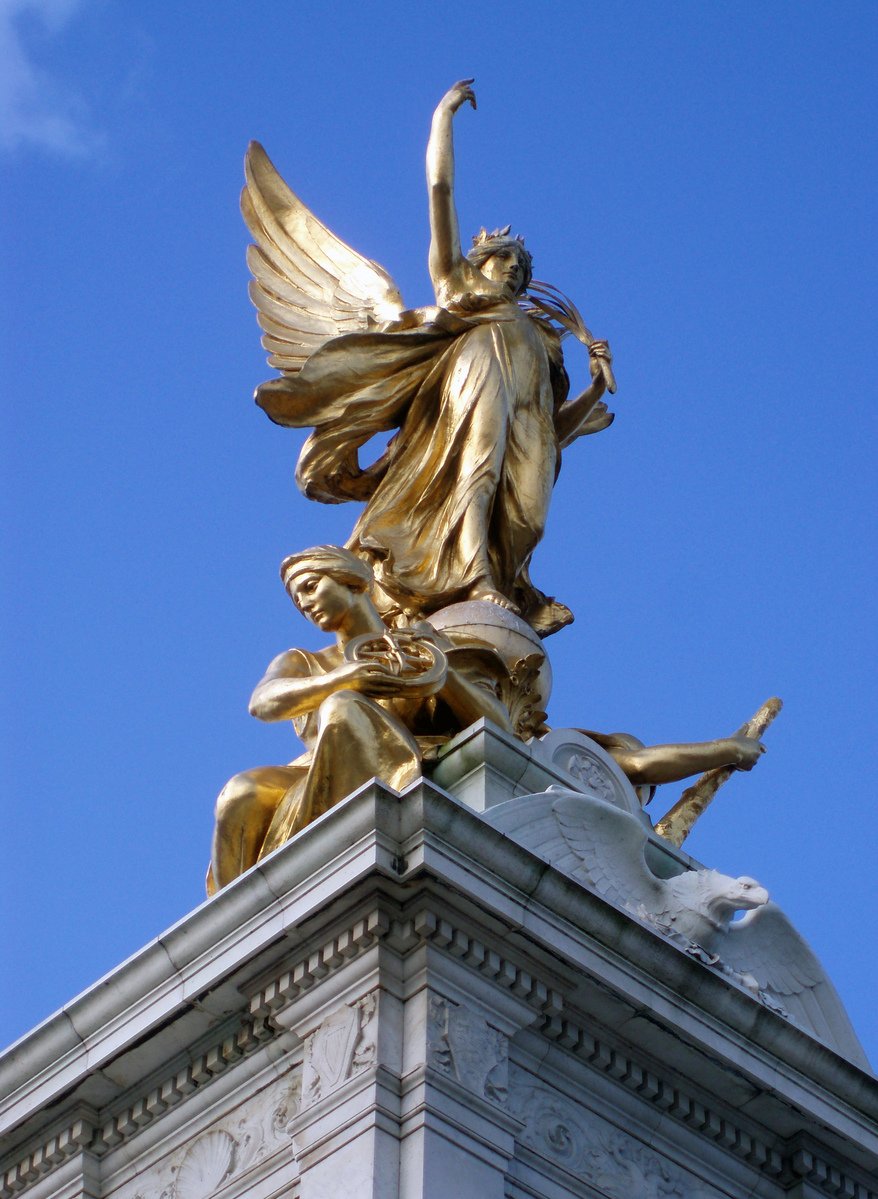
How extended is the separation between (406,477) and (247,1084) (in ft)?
20.7

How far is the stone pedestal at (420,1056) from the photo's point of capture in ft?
44.3

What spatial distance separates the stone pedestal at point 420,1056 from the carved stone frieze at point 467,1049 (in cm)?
1

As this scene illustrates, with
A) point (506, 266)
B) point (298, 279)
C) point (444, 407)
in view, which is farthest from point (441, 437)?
point (298, 279)

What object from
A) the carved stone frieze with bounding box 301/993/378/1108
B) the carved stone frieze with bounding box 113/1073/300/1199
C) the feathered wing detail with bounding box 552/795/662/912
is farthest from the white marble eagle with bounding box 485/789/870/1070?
the carved stone frieze with bounding box 113/1073/300/1199

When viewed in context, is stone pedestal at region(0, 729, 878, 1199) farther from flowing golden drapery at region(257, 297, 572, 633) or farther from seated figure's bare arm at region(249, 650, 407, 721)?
flowing golden drapery at region(257, 297, 572, 633)

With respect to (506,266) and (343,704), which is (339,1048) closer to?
(343,704)

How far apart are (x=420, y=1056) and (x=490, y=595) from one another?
5.60 metres

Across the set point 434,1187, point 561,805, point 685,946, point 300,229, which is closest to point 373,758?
point 561,805

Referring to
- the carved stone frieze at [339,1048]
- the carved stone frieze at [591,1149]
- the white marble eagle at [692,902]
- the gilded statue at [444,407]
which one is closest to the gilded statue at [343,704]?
the white marble eagle at [692,902]

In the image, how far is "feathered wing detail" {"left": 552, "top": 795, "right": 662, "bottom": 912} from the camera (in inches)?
611

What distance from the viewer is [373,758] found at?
51.1 ft

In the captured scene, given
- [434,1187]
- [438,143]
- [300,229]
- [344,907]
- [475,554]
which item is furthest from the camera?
[300,229]

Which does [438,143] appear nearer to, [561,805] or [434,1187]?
[561,805]

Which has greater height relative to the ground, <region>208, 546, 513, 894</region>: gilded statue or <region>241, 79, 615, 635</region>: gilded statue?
<region>241, 79, 615, 635</region>: gilded statue
